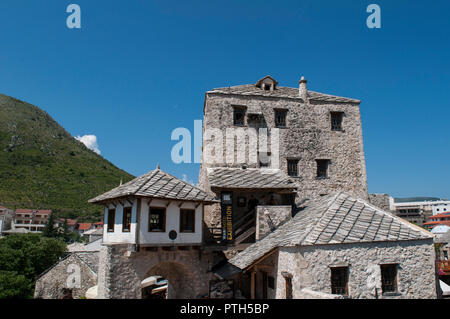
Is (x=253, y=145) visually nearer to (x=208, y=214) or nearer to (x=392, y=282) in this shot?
(x=208, y=214)

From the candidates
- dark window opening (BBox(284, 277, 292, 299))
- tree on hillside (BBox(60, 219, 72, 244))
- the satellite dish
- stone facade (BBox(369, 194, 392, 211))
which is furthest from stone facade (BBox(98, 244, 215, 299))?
tree on hillside (BBox(60, 219, 72, 244))

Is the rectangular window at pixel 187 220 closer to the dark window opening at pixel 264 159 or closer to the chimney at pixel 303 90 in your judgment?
the dark window opening at pixel 264 159

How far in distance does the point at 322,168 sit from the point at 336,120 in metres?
3.92

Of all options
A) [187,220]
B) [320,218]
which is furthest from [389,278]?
[187,220]

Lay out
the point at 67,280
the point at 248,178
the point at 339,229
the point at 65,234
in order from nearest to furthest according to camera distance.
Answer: the point at 339,229 < the point at 248,178 < the point at 67,280 < the point at 65,234

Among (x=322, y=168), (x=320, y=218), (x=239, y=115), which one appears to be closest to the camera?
(x=320, y=218)

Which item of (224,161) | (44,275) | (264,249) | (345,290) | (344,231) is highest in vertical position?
(224,161)

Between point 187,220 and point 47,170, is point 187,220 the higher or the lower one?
the lower one

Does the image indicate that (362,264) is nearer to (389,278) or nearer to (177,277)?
(389,278)

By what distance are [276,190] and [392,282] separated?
26.0ft

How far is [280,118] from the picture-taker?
23.8 meters

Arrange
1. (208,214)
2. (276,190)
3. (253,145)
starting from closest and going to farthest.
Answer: (276,190)
(208,214)
(253,145)

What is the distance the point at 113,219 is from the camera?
1692 cm

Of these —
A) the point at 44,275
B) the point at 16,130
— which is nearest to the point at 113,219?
the point at 44,275
